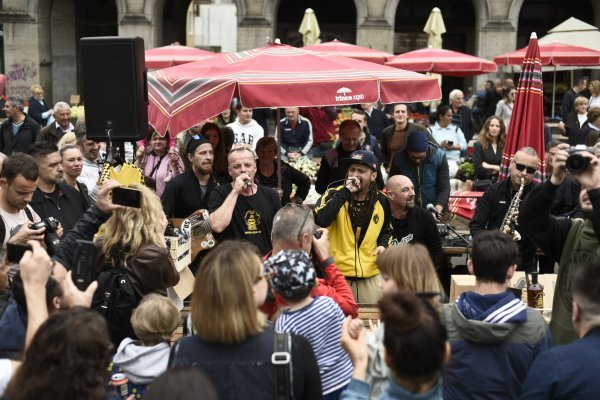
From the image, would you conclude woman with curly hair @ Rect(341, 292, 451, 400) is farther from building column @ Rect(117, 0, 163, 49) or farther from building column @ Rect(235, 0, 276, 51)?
building column @ Rect(117, 0, 163, 49)

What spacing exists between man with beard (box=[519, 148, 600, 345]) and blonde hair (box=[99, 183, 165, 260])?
7.74 feet

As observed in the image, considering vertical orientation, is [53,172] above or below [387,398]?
above

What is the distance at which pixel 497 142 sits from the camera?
1116 centimetres

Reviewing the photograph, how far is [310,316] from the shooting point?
12.1 ft

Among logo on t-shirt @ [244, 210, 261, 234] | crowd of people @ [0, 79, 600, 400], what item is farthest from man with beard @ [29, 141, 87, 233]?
logo on t-shirt @ [244, 210, 261, 234]

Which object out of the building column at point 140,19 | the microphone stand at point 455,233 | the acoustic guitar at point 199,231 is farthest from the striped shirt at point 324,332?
the building column at point 140,19

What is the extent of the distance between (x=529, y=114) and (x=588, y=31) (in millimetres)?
12790

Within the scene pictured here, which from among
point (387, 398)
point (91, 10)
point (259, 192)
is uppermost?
point (91, 10)

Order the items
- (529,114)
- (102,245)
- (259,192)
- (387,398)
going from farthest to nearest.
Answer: (529,114) < (259,192) < (102,245) < (387,398)

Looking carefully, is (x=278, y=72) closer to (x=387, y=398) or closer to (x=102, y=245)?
(x=102, y=245)

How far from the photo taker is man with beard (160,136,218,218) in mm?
7027

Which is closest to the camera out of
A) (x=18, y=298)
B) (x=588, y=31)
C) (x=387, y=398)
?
(x=387, y=398)

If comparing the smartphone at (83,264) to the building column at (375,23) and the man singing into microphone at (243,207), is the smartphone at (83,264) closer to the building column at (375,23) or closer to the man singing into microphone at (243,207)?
the man singing into microphone at (243,207)

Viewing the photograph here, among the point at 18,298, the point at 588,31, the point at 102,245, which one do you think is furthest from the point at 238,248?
the point at 588,31
